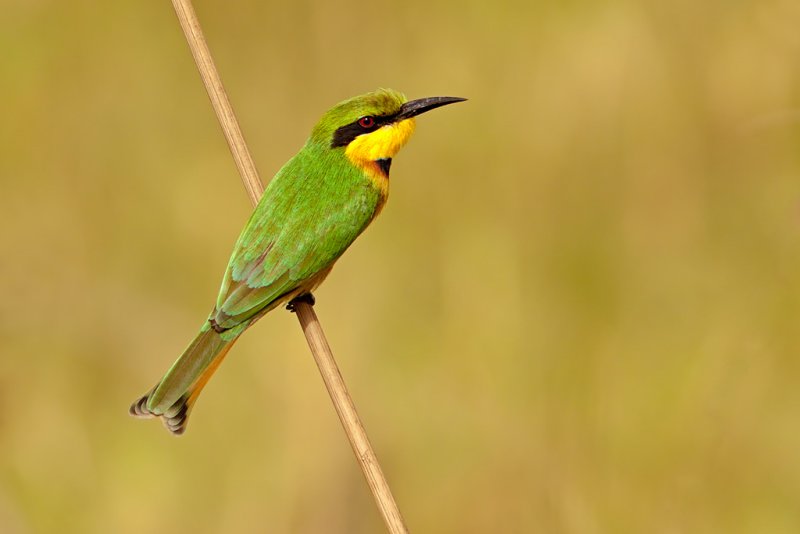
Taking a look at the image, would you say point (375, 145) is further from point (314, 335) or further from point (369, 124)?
point (314, 335)

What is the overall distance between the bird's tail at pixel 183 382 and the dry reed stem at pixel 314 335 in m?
0.23

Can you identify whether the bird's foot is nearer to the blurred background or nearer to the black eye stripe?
the black eye stripe

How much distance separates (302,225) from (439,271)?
1.14 m

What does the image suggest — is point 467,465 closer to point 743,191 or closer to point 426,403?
point 426,403

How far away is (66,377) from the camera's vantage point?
3.56 meters

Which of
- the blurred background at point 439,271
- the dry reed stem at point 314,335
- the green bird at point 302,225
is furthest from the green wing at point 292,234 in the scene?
the blurred background at point 439,271

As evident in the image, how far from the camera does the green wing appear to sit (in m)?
2.71

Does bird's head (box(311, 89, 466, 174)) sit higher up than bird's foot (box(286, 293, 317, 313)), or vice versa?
bird's head (box(311, 89, 466, 174))

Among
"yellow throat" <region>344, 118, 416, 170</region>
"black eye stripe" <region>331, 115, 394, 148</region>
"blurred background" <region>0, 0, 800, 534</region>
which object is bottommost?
"blurred background" <region>0, 0, 800, 534</region>

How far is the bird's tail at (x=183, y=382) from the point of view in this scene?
265cm

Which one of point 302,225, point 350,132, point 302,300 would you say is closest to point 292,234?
point 302,225

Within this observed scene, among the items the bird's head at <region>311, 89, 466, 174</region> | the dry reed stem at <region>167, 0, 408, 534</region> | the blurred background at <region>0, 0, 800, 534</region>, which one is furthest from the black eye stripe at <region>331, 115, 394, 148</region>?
the blurred background at <region>0, 0, 800, 534</region>

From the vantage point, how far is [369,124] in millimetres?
2951

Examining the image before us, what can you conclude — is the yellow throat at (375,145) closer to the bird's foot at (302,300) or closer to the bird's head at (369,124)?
the bird's head at (369,124)
